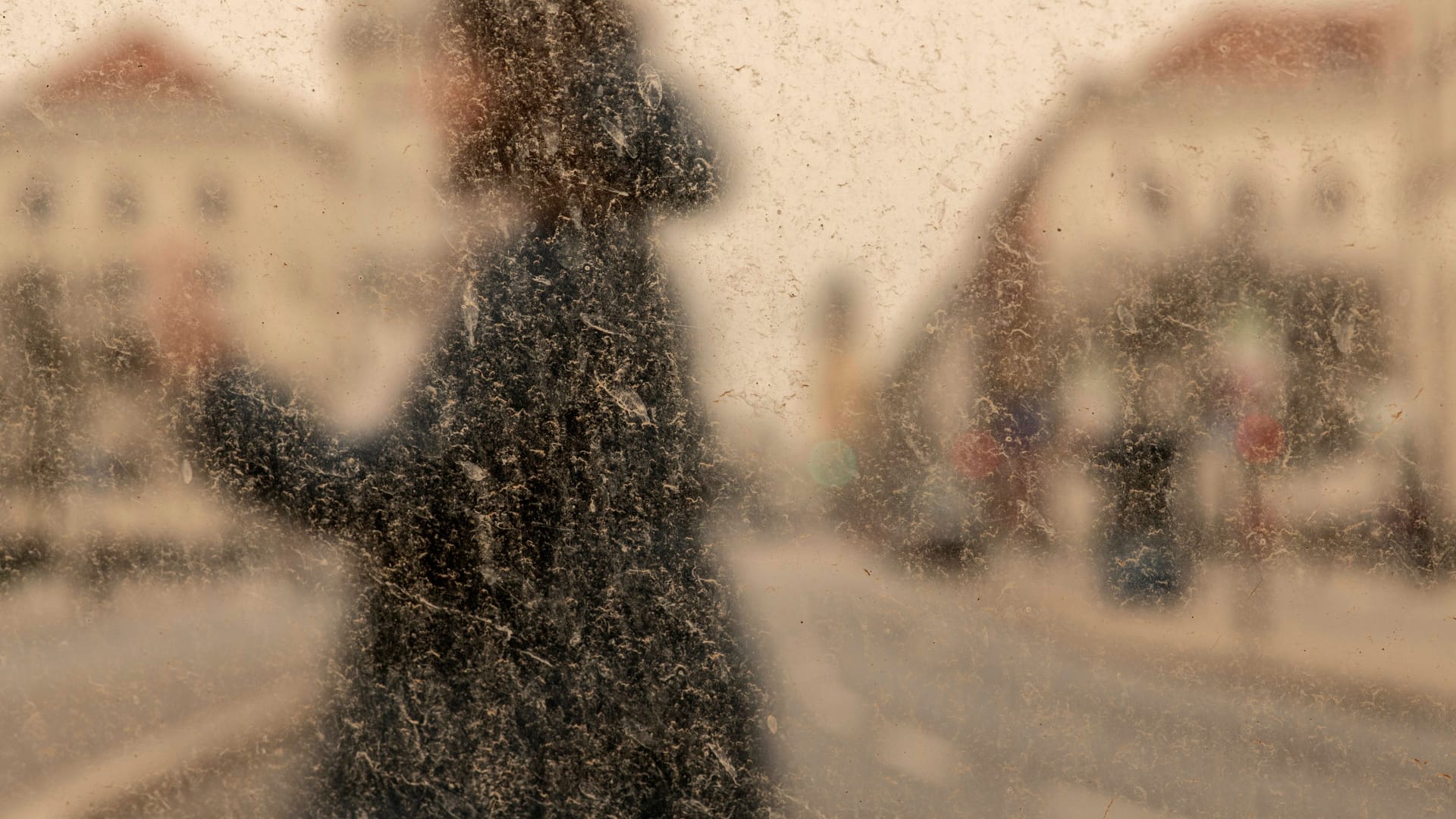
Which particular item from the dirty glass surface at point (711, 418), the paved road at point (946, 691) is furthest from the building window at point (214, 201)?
the paved road at point (946, 691)

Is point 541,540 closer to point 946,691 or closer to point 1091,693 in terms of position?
point 946,691

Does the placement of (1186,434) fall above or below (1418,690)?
above

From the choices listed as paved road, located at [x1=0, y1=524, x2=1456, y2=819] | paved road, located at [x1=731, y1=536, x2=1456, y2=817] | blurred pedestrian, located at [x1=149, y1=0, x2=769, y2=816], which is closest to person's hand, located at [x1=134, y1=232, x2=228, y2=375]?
blurred pedestrian, located at [x1=149, y1=0, x2=769, y2=816]

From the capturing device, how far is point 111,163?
1424 mm

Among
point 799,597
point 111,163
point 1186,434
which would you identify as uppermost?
point 111,163

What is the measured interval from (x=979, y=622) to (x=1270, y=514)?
0.50 metres

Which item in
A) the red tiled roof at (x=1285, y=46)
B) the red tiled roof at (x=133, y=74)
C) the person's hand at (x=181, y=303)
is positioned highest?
the red tiled roof at (x=1285, y=46)

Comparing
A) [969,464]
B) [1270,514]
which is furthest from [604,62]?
[1270,514]

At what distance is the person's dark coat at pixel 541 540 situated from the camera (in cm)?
145

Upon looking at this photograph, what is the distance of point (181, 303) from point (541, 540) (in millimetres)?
729

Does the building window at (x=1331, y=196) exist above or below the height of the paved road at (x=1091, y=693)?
above

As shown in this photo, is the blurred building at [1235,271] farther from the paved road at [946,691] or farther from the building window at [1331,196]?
the paved road at [946,691]

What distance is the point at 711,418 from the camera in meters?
1.45

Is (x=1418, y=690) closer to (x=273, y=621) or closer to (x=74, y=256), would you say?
(x=273, y=621)
